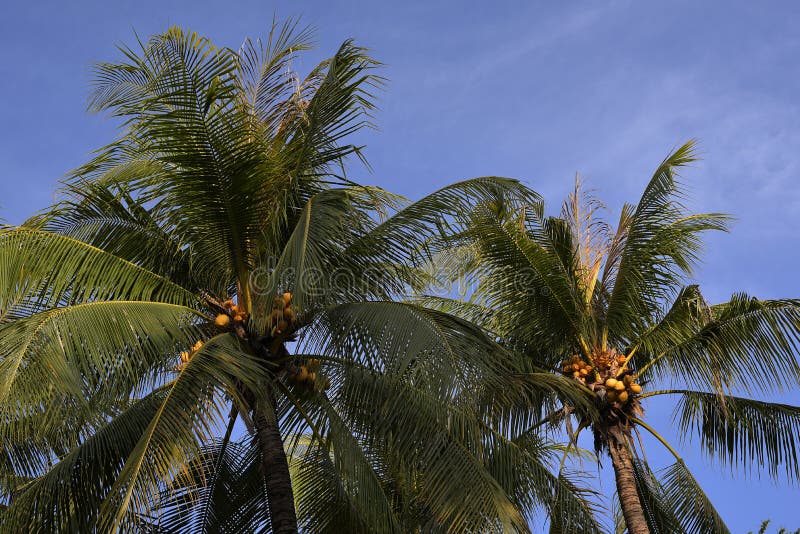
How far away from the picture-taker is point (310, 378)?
33.2 ft

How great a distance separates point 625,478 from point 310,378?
4.59 m

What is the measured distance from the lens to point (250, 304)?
10.3m

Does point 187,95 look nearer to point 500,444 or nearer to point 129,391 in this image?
point 129,391

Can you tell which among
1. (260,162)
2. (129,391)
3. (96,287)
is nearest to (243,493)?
(129,391)

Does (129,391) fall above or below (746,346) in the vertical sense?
below

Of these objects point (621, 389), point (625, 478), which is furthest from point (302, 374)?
point (625, 478)

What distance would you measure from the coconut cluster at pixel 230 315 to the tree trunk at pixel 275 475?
81 centimetres

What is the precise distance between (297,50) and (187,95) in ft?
8.95

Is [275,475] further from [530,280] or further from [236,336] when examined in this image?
[530,280]

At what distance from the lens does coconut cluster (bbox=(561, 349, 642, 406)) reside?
12.6 metres

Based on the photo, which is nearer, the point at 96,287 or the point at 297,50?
the point at 96,287

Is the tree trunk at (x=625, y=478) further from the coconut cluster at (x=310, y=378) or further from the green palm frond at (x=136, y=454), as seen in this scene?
the green palm frond at (x=136, y=454)

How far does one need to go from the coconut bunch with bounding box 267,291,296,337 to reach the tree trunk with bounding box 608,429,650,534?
4780 mm

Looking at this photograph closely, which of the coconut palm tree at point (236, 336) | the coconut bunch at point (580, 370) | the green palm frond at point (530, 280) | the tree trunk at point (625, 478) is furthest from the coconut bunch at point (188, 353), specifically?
the tree trunk at point (625, 478)
